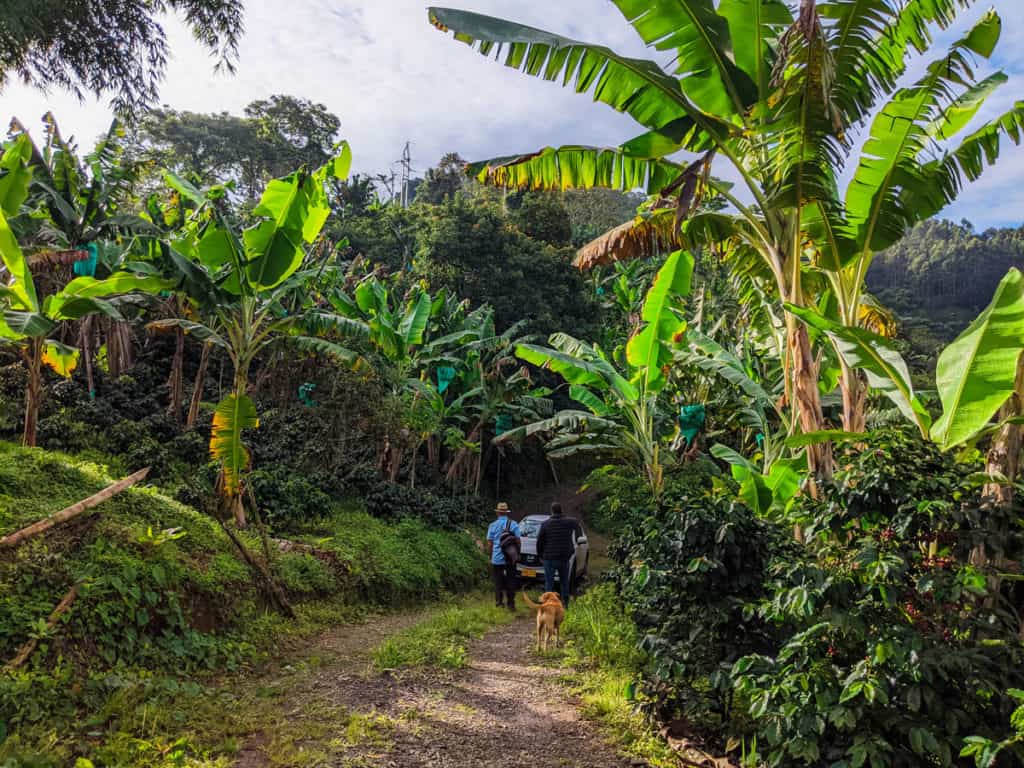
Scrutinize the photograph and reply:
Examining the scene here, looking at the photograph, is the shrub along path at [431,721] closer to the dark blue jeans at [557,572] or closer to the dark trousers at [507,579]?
the dark blue jeans at [557,572]

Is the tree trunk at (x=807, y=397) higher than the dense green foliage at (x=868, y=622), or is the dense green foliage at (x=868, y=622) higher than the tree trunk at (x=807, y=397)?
the tree trunk at (x=807, y=397)

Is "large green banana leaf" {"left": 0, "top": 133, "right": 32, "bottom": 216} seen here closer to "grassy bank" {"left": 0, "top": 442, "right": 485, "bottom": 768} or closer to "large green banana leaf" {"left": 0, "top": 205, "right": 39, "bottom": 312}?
"large green banana leaf" {"left": 0, "top": 205, "right": 39, "bottom": 312}

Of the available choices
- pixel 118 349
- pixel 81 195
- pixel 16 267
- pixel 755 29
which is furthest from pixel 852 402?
pixel 118 349

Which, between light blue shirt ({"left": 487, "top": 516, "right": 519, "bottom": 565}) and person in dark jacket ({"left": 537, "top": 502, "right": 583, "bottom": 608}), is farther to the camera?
light blue shirt ({"left": 487, "top": 516, "right": 519, "bottom": 565})

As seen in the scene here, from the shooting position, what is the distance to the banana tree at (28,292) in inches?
233

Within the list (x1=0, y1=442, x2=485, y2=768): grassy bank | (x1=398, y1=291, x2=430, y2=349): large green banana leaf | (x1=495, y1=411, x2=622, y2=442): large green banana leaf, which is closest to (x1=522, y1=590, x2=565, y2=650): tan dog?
(x1=0, y1=442, x2=485, y2=768): grassy bank

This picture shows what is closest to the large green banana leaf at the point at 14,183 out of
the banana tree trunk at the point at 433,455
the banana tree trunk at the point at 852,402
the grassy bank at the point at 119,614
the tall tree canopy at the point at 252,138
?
the grassy bank at the point at 119,614

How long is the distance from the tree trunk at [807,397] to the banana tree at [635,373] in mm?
2357

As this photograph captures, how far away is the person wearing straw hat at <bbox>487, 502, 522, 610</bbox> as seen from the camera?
9.20 m

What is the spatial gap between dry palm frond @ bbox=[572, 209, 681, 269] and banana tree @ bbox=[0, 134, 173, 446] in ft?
15.2

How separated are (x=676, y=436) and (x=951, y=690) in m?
11.0

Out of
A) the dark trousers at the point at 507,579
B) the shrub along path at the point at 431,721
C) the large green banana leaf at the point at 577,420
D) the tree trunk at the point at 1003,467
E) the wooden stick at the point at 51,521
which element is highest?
the large green banana leaf at the point at 577,420

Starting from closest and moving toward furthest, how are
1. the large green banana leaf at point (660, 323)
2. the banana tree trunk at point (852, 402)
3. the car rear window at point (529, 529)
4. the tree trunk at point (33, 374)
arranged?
the banana tree trunk at point (852, 402) → the tree trunk at point (33, 374) → the large green banana leaf at point (660, 323) → the car rear window at point (529, 529)

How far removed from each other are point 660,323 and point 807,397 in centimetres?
366
